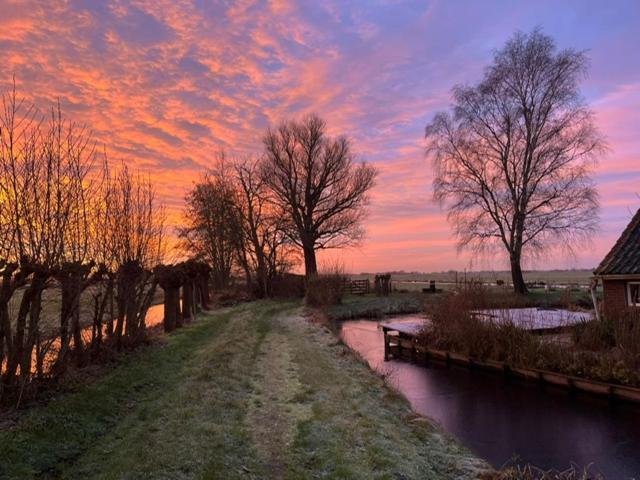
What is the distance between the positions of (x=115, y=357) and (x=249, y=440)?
5.96 m

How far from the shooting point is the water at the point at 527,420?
8.83 m

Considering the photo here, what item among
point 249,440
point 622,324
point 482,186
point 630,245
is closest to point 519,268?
point 482,186

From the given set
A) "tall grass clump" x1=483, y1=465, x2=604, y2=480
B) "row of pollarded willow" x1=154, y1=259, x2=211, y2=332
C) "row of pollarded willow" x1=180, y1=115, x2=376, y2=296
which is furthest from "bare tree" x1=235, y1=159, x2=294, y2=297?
"tall grass clump" x1=483, y1=465, x2=604, y2=480

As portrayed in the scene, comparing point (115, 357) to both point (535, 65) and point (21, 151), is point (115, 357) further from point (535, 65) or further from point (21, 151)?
point (535, 65)

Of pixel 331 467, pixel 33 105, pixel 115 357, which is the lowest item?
pixel 331 467

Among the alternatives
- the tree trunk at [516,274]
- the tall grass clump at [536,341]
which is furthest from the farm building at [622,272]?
the tree trunk at [516,274]

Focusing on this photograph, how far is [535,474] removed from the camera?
25.7 ft

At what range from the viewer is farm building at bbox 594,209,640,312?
57.2 ft

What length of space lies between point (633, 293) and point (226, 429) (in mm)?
16084

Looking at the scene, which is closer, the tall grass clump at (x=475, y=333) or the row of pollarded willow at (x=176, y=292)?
the tall grass clump at (x=475, y=333)

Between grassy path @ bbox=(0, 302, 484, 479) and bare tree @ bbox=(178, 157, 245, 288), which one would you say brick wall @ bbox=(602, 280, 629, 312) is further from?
bare tree @ bbox=(178, 157, 245, 288)

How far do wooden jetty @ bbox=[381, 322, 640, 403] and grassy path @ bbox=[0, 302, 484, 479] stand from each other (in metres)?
4.88

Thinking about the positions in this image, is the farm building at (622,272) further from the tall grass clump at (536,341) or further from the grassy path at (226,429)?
the grassy path at (226,429)

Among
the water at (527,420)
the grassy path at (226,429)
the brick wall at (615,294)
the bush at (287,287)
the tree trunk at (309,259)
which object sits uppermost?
the tree trunk at (309,259)
